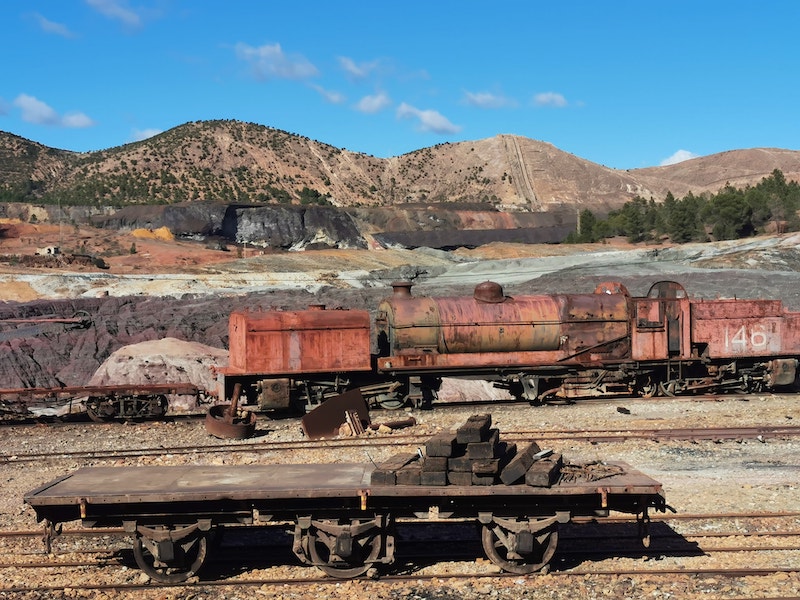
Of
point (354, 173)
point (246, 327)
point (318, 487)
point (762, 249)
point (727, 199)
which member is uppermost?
point (354, 173)

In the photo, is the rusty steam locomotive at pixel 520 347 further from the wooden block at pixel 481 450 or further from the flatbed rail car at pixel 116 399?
the wooden block at pixel 481 450

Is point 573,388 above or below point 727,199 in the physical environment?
below

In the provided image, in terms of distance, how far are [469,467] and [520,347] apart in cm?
1390

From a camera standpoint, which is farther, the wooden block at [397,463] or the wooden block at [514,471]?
the wooden block at [397,463]

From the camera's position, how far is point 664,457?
16.1 metres

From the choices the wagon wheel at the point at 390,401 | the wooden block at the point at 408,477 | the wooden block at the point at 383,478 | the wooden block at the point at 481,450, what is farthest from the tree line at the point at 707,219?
the wooden block at the point at 383,478

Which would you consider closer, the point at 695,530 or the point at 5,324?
the point at 695,530

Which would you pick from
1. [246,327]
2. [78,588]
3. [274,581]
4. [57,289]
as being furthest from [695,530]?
[57,289]

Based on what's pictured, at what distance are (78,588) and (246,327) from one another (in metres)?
12.7

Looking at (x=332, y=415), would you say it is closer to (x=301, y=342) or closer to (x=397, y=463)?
(x=301, y=342)

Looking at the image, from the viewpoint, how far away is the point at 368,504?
946cm

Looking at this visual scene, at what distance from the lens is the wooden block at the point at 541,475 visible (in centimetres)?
924

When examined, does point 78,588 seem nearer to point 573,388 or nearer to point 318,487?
point 318,487

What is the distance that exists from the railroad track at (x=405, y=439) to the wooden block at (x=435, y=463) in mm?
7829
